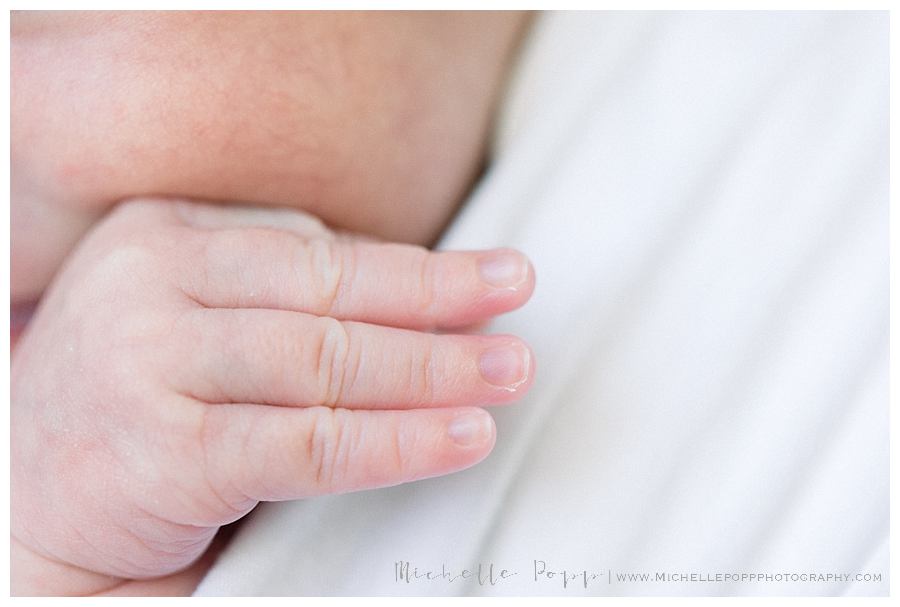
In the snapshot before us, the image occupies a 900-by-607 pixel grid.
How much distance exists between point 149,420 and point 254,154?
9.2 inches

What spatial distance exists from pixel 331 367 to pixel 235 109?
0.76 feet

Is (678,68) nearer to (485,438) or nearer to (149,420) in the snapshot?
(485,438)

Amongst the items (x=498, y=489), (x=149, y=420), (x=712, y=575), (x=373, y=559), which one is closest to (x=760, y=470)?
(x=712, y=575)

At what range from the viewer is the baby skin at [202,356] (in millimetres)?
594

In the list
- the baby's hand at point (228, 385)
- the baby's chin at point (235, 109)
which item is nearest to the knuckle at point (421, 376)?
the baby's hand at point (228, 385)

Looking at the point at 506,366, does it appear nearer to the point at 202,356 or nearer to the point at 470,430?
the point at 470,430

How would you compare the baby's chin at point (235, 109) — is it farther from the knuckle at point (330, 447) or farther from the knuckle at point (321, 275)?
the knuckle at point (330, 447)

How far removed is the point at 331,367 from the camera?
607mm

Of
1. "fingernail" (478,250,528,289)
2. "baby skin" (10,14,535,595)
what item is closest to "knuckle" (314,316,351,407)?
"baby skin" (10,14,535,595)

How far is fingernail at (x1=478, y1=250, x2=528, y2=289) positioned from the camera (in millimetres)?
639

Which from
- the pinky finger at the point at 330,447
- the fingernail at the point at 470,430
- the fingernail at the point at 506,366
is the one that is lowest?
the pinky finger at the point at 330,447

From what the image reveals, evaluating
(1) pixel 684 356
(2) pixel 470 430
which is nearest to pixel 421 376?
(2) pixel 470 430

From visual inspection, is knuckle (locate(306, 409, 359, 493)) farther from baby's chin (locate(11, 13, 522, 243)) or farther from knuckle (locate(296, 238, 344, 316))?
baby's chin (locate(11, 13, 522, 243))

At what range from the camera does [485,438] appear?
1.95ft
